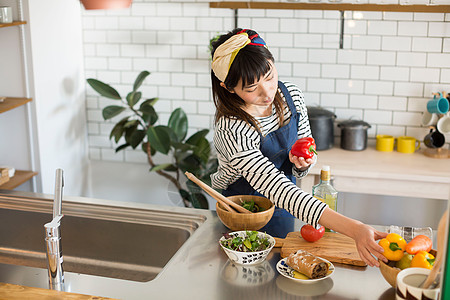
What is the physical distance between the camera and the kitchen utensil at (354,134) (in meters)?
3.96

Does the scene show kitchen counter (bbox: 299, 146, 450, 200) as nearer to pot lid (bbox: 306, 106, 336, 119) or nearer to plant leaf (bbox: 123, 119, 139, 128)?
pot lid (bbox: 306, 106, 336, 119)

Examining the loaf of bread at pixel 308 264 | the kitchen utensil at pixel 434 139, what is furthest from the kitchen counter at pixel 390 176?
the loaf of bread at pixel 308 264

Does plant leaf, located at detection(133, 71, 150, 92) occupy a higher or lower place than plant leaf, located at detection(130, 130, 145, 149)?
higher

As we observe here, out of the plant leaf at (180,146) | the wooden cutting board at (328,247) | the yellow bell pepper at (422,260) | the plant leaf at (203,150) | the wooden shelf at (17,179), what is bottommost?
the wooden shelf at (17,179)

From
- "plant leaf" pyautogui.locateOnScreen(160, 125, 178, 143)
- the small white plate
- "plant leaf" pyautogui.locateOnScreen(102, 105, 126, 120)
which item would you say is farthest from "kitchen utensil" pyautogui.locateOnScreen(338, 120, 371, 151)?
the small white plate

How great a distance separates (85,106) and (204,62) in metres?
1.12

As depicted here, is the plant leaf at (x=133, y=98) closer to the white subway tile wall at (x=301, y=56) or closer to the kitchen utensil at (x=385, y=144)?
the white subway tile wall at (x=301, y=56)

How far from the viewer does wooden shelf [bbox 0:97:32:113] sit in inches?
142

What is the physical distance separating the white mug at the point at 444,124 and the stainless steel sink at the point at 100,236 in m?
2.29

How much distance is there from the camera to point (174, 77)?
174 inches

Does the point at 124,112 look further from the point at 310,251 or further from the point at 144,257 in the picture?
the point at 310,251

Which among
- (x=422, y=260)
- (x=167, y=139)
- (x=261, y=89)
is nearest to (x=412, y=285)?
(x=422, y=260)

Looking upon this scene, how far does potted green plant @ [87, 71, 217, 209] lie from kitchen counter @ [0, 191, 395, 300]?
6.79 ft

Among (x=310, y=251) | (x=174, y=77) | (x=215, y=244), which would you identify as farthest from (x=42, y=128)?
(x=310, y=251)
